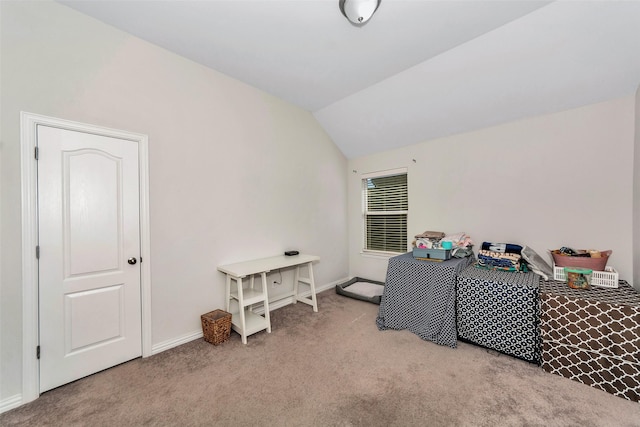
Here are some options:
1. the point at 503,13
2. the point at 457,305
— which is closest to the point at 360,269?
the point at 457,305

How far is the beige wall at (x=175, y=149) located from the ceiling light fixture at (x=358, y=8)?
1.64 m

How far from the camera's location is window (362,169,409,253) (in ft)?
13.1

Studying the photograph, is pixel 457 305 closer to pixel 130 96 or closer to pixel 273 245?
pixel 273 245

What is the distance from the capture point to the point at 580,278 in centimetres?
209

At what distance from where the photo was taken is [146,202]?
2277mm

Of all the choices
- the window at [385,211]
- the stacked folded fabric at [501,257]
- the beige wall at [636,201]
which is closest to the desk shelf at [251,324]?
the window at [385,211]

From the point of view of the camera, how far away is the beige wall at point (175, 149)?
1728mm

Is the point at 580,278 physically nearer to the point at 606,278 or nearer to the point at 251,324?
the point at 606,278

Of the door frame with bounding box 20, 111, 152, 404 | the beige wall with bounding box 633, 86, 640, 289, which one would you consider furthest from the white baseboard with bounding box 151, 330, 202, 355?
the beige wall with bounding box 633, 86, 640, 289

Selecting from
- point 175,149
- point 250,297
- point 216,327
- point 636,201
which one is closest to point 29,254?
point 175,149

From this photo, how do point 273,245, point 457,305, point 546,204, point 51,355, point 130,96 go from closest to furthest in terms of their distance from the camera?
point 51,355, point 130,96, point 457,305, point 546,204, point 273,245

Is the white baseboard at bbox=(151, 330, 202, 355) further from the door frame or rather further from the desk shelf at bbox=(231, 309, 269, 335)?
the door frame

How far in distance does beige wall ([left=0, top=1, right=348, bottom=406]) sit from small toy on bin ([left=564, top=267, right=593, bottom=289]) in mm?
2901

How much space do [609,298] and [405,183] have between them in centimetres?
249
